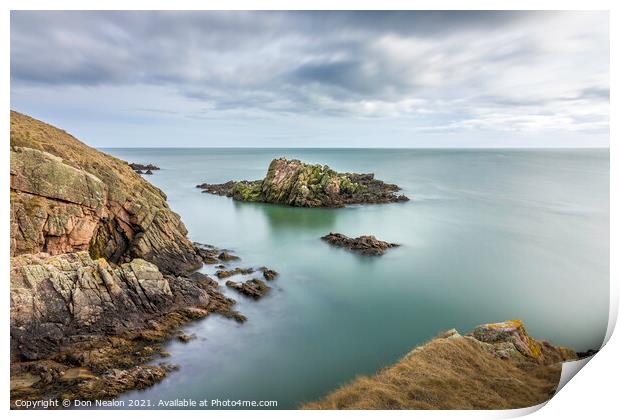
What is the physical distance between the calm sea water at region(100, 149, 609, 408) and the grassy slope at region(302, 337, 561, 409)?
1085mm

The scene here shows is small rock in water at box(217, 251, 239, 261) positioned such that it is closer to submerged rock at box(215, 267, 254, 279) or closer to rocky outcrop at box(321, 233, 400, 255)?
submerged rock at box(215, 267, 254, 279)

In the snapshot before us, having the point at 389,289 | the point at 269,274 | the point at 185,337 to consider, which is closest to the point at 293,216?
the point at 269,274

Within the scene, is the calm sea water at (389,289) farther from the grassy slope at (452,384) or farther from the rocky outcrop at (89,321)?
the grassy slope at (452,384)

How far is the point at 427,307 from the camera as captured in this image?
9.94m

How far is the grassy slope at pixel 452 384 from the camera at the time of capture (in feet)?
19.5

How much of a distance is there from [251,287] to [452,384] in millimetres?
6174

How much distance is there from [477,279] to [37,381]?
1074 centimetres

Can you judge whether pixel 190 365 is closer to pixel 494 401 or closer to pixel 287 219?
pixel 494 401

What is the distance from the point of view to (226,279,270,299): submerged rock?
35.0ft

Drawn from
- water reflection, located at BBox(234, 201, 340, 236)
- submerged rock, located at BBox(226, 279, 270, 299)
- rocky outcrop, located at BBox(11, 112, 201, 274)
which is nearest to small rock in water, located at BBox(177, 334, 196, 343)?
submerged rock, located at BBox(226, 279, 270, 299)

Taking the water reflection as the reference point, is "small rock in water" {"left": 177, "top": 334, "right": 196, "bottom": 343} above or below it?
below

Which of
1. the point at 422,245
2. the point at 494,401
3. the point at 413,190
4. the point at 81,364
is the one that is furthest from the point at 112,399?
the point at 413,190

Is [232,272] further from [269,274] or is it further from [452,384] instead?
[452,384]
